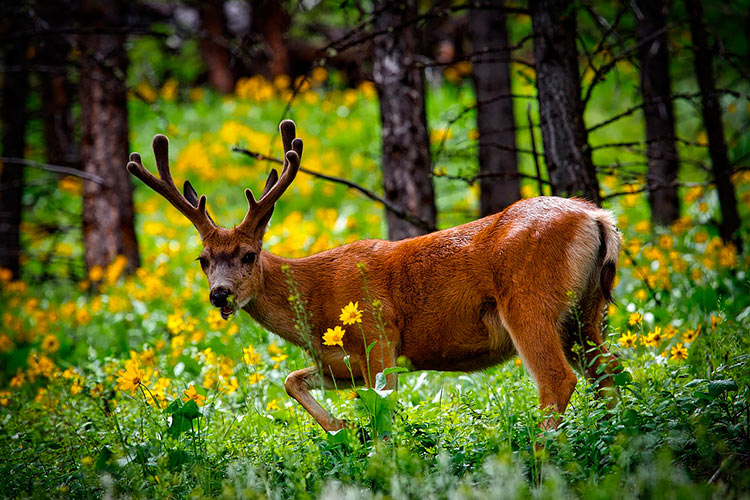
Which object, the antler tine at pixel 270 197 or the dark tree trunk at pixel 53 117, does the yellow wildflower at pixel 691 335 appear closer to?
the antler tine at pixel 270 197

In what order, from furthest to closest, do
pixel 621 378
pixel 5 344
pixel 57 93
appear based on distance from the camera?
pixel 57 93 < pixel 5 344 < pixel 621 378

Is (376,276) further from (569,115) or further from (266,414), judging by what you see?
(569,115)

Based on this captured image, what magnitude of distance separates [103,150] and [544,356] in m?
8.79

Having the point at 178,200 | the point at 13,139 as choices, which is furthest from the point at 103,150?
the point at 178,200

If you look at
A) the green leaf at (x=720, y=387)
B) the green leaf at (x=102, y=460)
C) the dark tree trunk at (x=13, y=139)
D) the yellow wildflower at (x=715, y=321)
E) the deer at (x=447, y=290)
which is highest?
the dark tree trunk at (x=13, y=139)

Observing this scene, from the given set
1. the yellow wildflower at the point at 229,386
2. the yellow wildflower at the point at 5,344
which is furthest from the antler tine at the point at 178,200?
the yellow wildflower at the point at 5,344

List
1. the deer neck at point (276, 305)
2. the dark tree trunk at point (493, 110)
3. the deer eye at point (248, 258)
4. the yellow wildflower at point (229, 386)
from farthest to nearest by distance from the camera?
1. the dark tree trunk at point (493, 110)
2. the deer neck at point (276, 305)
3. the deer eye at point (248, 258)
4. the yellow wildflower at point (229, 386)

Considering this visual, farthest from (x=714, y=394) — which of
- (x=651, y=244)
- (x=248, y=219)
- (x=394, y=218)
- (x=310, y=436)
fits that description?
(x=651, y=244)

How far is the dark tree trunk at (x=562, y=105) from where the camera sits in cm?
610

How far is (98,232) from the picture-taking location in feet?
38.1

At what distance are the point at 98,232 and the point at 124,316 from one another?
7.96 ft

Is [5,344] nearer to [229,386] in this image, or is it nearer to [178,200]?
[178,200]

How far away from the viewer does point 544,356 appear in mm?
4832

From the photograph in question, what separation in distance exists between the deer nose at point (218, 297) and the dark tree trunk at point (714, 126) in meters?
4.90
